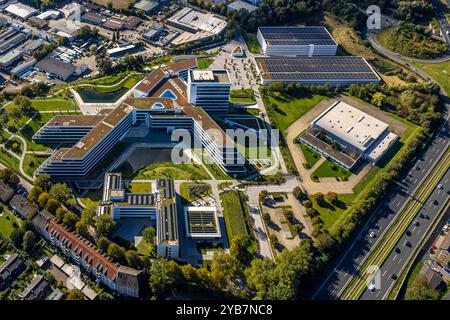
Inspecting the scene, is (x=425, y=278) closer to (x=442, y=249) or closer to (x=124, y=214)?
(x=442, y=249)

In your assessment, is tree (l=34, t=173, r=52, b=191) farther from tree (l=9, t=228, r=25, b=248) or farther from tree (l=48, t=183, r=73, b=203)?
tree (l=9, t=228, r=25, b=248)

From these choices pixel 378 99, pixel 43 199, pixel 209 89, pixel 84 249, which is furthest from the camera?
pixel 378 99

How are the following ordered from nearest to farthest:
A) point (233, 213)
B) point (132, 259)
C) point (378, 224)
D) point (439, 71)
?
point (132, 259), point (233, 213), point (378, 224), point (439, 71)

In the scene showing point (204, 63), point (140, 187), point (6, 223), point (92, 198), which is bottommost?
point (6, 223)

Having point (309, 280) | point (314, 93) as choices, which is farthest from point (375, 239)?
point (314, 93)

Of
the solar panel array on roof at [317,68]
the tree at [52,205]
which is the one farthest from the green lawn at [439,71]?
the tree at [52,205]

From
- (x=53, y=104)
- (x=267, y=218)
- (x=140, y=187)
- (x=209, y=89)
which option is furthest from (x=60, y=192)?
(x=209, y=89)

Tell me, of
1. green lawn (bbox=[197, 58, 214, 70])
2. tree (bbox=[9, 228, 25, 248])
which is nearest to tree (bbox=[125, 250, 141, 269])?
tree (bbox=[9, 228, 25, 248])

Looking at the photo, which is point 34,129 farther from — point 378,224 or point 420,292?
point 420,292

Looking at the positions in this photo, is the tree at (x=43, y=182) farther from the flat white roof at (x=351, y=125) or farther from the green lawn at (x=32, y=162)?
the flat white roof at (x=351, y=125)
